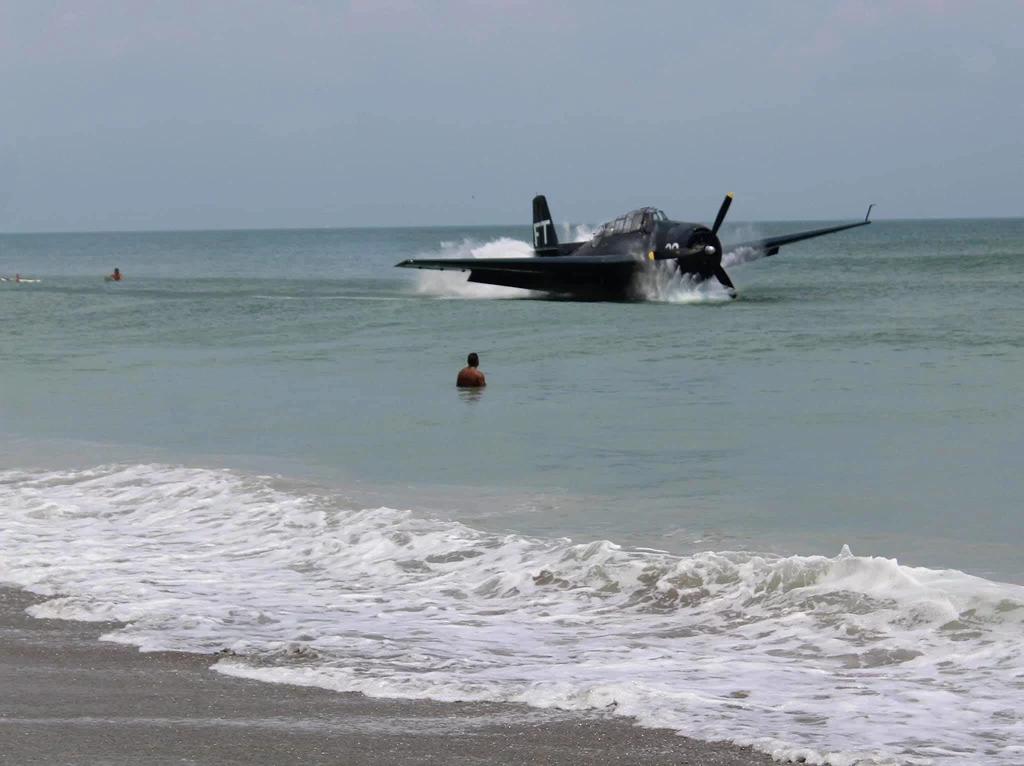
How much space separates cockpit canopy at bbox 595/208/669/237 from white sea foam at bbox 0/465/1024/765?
35.6m

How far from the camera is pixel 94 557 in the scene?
8.99 metres

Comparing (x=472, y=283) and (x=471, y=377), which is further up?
(x=472, y=283)

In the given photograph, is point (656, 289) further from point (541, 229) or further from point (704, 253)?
point (541, 229)

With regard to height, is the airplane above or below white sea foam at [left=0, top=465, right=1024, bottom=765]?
above

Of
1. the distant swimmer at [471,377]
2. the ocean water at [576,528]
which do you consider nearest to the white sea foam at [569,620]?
the ocean water at [576,528]

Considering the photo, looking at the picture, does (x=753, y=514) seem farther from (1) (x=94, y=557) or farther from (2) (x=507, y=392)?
(2) (x=507, y=392)

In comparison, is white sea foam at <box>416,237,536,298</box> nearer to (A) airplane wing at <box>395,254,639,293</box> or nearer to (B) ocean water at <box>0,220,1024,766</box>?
(A) airplane wing at <box>395,254,639,293</box>

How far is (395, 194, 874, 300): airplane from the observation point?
43.5m

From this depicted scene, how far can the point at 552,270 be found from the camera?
157 feet

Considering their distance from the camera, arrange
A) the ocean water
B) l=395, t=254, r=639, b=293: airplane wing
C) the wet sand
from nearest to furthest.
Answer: the wet sand → the ocean water → l=395, t=254, r=639, b=293: airplane wing

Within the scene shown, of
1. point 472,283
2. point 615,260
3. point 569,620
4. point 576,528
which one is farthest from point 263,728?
point 472,283

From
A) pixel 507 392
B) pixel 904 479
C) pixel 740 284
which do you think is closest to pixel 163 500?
pixel 904 479

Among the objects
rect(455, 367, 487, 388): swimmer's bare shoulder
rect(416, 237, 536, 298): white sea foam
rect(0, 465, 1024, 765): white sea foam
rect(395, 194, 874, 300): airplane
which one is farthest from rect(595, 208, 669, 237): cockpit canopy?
rect(0, 465, 1024, 765): white sea foam

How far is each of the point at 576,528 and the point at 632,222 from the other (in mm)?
36387
